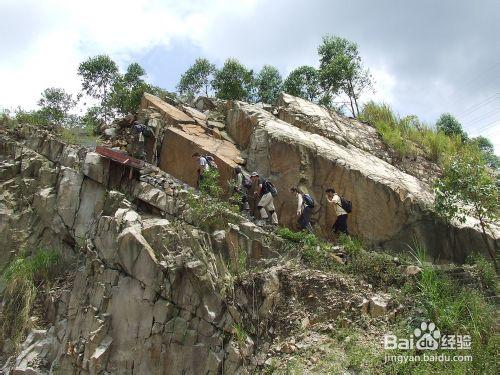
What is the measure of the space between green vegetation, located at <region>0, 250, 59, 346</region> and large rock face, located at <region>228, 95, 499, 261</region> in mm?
6591

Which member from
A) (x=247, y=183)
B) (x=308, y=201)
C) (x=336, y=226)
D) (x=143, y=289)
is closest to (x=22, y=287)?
(x=143, y=289)

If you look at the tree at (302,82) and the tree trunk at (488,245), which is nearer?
the tree trunk at (488,245)

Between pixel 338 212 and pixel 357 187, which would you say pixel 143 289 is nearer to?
pixel 338 212

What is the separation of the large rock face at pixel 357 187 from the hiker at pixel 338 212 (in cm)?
73

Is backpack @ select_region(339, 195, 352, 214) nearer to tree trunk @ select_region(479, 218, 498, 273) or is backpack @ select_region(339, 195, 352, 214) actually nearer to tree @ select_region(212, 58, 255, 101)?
tree trunk @ select_region(479, 218, 498, 273)

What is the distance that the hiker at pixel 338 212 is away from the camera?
1197 cm

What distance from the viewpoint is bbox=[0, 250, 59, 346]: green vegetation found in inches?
→ 442

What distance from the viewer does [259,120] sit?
14945mm

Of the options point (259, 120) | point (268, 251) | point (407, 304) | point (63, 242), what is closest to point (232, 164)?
point (259, 120)

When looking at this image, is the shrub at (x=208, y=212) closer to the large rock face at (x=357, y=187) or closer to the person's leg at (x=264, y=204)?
the person's leg at (x=264, y=204)

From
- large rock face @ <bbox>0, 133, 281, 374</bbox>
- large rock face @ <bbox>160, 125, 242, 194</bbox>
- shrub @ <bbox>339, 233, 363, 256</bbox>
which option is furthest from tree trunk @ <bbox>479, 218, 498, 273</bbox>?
large rock face @ <bbox>160, 125, 242, 194</bbox>

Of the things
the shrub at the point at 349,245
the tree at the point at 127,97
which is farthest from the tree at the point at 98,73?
the shrub at the point at 349,245

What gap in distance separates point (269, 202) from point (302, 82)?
1377 centimetres

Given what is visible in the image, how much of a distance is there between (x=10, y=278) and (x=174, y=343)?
5.65m
